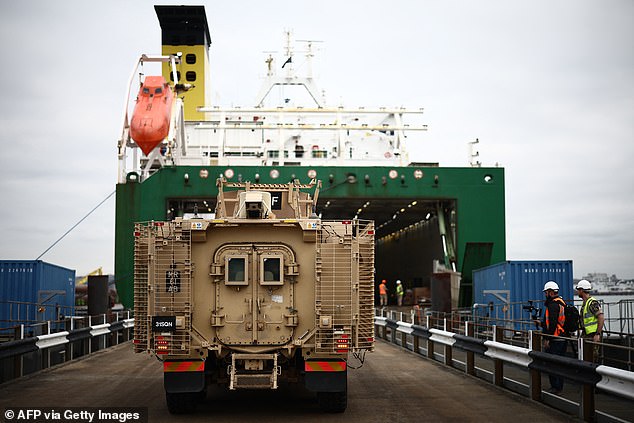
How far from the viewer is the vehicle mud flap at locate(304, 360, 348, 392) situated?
11.1 metres

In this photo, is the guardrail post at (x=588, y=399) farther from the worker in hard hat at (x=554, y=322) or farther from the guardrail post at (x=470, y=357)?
the guardrail post at (x=470, y=357)

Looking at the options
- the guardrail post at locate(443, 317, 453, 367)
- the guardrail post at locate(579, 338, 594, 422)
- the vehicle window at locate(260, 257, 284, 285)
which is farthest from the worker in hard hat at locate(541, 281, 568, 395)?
the guardrail post at locate(443, 317, 453, 367)

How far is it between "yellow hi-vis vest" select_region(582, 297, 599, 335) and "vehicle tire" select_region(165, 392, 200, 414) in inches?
254

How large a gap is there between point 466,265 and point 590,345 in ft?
96.2

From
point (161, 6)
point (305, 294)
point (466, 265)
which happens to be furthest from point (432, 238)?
point (305, 294)

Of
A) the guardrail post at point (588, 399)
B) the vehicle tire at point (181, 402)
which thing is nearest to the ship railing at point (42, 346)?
the vehicle tire at point (181, 402)

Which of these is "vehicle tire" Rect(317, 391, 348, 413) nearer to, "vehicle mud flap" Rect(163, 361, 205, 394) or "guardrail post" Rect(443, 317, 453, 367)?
"vehicle mud flap" Rect(163, 361, 205, 394)

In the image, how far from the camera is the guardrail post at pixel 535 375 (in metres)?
12.2

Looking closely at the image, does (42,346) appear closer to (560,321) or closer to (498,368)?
(498,368)

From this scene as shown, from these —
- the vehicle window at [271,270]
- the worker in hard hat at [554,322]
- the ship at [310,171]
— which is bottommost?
the worker in hard hat at [554,322]

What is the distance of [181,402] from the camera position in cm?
1122

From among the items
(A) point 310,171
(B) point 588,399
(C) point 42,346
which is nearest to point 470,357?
(B) point 588,399

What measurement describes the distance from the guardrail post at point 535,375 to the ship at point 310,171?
2334 cm

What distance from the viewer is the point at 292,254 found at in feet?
37.5
